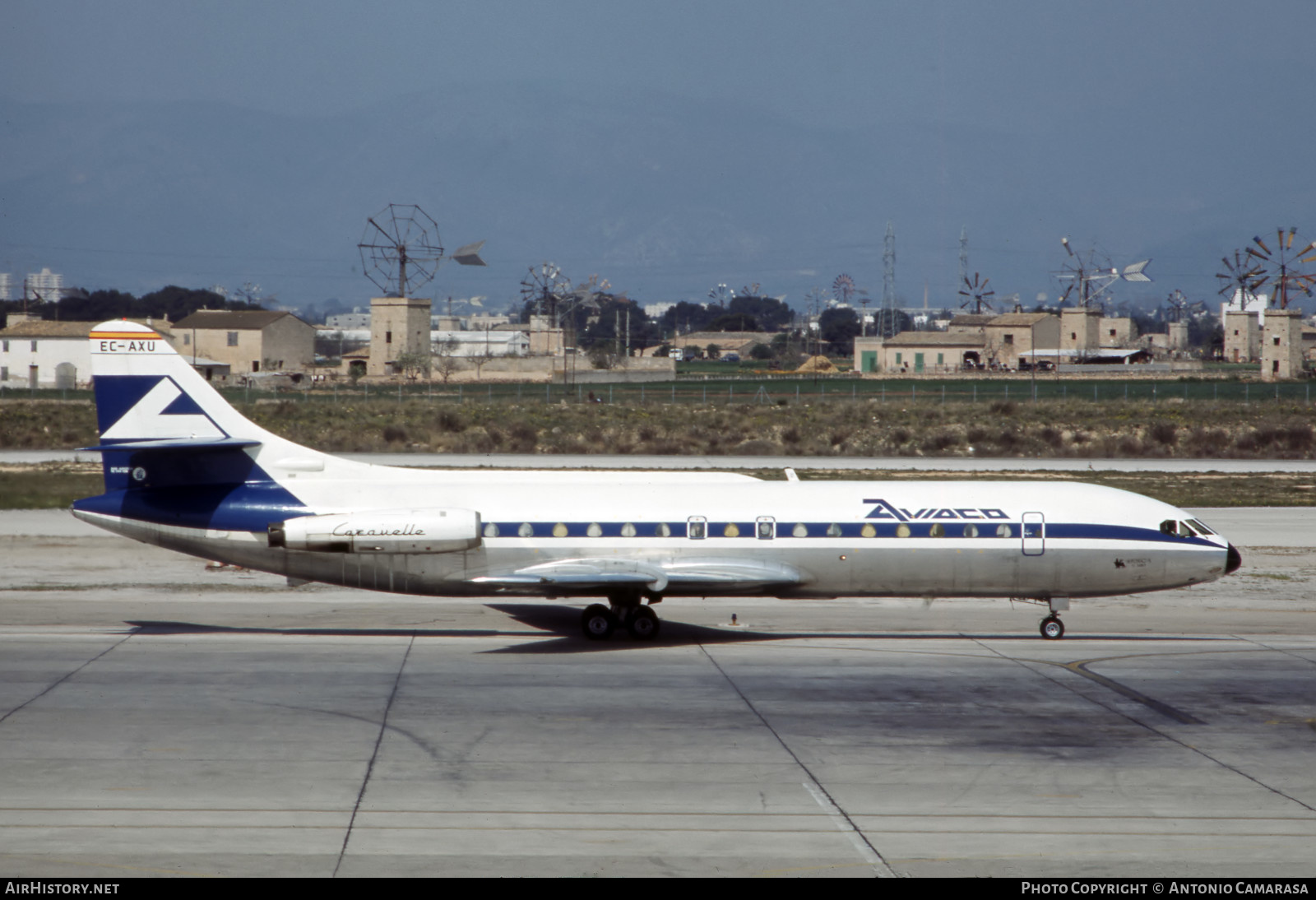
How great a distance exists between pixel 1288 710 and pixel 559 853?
43.7 feet

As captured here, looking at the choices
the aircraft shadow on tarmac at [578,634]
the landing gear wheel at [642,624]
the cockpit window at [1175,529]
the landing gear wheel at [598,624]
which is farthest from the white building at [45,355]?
the cockpit window at [1175,529]

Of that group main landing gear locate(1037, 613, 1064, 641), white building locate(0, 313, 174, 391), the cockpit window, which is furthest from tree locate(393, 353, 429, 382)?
the cockpit window

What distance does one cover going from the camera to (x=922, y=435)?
237 feet

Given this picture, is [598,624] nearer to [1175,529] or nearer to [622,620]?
[622,620]

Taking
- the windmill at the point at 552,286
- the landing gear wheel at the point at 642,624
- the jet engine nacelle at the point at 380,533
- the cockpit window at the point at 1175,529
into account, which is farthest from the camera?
the windmill at the point at 552,286

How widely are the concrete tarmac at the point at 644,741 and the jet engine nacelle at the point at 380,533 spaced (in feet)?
6.54

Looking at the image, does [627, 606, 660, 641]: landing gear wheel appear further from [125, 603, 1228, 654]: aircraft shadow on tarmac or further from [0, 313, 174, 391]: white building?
[0, 313, 174, 391]: white building

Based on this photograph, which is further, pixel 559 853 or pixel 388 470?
pixel 388 470

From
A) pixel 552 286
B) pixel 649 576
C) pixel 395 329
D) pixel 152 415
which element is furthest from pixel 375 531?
pixel 552 286

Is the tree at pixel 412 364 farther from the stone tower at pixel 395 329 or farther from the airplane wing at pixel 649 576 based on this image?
the airplane wing at pixel 649 576

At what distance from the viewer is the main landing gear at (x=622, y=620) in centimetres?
2531

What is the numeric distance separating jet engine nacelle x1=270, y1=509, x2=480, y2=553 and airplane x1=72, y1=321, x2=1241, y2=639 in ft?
0.10

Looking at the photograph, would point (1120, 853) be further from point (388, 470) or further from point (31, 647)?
point (31, 647)
